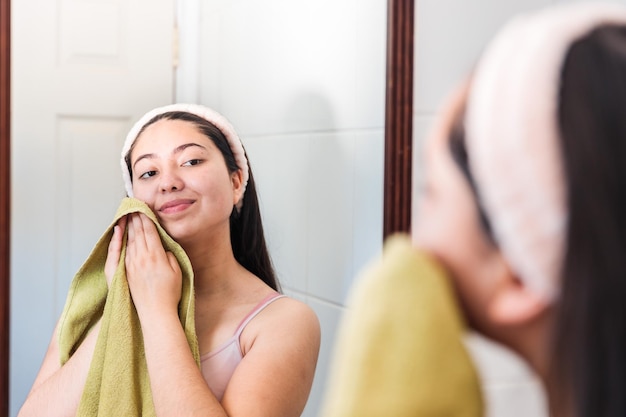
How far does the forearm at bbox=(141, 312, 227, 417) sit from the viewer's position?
2.48 feet

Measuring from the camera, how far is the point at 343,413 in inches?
12.2

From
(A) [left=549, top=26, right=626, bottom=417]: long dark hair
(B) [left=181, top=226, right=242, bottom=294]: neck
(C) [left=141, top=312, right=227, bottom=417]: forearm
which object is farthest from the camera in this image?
(B) [left=181, top=226, right=242, bottom=294]: neck

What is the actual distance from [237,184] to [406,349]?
58 centimetres

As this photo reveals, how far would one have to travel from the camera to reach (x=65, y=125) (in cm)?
84

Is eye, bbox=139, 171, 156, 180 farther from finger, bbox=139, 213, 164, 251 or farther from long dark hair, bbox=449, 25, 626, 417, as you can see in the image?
long dark hair, bbox=449, 25, 626, 417

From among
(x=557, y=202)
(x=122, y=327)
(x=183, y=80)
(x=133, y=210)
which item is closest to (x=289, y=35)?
(x=183, y=80)

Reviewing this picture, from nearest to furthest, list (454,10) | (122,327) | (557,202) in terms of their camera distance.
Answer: (557,202)
(122,327)
(454,10)

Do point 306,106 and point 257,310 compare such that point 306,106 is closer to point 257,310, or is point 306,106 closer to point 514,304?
point 257,310

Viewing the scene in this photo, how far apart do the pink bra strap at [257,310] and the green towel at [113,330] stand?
6 cm

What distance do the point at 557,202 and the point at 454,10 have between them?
684mm

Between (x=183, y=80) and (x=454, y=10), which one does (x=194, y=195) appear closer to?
(x=183, y=80)

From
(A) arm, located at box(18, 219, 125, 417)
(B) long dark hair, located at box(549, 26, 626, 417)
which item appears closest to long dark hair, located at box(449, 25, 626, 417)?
(B) long dark hair, located at box(549, 26, 626, 417)

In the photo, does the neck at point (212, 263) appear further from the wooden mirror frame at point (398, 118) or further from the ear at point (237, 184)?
the wooden mirror frame at point (398, 118)

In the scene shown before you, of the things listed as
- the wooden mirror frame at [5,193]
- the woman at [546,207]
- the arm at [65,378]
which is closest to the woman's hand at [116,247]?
the arm at [65,378]
